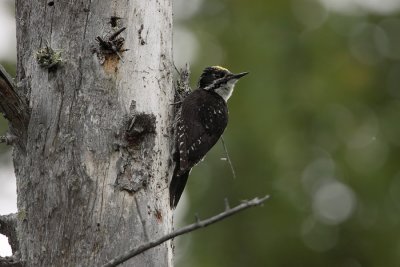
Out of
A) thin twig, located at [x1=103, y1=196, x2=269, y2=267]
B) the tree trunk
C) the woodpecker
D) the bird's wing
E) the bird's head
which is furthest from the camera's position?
the bird's head

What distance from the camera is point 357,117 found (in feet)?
36.0

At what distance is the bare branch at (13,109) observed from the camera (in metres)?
4.19

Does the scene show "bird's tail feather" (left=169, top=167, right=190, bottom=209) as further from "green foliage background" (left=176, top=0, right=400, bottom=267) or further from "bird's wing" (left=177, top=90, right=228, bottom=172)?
"green foliage background" (left=176, top=0, right=400, bottom=267)

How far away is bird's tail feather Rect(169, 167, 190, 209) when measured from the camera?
187 inches

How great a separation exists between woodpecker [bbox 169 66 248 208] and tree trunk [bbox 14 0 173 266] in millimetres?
398

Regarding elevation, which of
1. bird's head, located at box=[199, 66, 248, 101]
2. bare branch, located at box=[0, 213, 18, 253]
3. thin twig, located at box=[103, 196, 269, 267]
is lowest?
thin twig, located at box=[103, 196, 269, 267]

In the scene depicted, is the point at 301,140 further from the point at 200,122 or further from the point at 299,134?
the point at 200,122

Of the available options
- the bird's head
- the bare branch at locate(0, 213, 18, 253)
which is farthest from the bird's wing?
the bare branch at locate(0, 213, 18, 253)

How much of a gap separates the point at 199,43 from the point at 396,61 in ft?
9.58

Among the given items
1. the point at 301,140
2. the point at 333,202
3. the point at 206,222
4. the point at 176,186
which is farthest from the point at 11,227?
the point at 333,202

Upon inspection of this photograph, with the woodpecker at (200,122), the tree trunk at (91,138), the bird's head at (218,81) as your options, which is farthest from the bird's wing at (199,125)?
the tree trunk at (91,138)

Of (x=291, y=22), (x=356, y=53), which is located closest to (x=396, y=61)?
(x=356, y=53)

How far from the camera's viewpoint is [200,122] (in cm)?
605

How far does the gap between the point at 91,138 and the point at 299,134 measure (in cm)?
659
